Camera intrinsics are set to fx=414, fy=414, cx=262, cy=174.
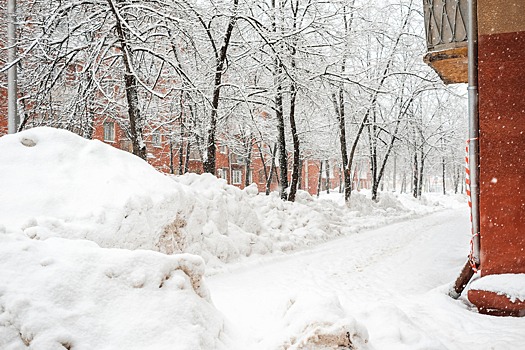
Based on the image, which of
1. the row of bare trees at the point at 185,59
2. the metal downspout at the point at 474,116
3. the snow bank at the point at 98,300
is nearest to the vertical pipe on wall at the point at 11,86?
the row of bare trees at the point at 185,59

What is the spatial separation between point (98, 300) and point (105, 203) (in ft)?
12.3

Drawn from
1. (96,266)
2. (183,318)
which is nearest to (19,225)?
(96,266)

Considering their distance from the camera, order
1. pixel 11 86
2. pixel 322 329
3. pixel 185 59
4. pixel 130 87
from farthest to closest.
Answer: pixel 185 59 < pixel 11 86 < pixel 130 87 < pixel 322 329

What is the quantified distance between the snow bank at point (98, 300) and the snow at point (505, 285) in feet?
11.5

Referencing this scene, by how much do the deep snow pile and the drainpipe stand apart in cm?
420

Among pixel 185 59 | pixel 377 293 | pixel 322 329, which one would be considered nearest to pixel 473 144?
pixel 377 293

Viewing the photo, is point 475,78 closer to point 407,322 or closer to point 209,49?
point 407,322

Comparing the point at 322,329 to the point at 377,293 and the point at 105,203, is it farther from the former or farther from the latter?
the point at 105,203

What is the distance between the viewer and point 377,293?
6082 mm

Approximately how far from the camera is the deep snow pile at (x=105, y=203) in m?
5.95

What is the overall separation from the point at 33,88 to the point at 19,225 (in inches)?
275

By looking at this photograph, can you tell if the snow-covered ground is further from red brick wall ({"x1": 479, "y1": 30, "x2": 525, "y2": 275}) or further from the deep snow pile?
red brick wall ({"x1": 479, "y1": 30, "x2": 525, "y2": 275})

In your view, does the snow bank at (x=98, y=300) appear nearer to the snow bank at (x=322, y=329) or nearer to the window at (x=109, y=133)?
the snow bank at (x=322, y=329)

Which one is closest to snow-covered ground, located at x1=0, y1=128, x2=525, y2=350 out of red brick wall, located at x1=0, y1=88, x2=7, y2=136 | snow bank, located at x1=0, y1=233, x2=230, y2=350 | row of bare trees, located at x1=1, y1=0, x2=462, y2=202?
snow bank, located at x1=0, y1=233, x2=230, y2=350
